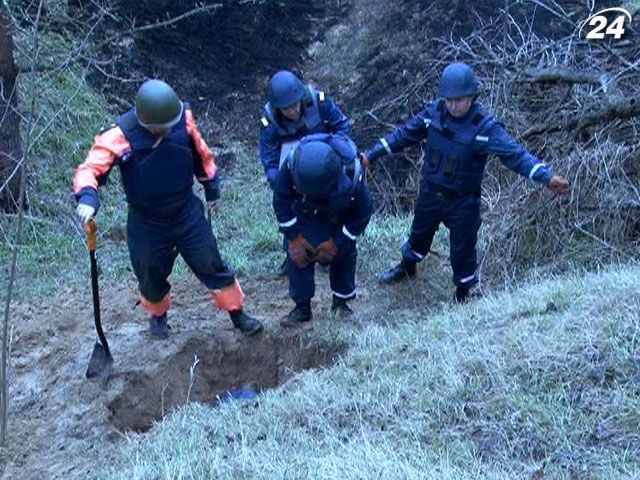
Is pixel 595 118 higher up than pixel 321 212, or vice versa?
pixel 595 118

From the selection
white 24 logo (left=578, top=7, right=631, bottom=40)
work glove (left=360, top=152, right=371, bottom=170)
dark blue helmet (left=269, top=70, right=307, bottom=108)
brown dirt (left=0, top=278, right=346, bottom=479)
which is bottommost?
brown dirt (left=0, top=278, right=346, bottom=479)

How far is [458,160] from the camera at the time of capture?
6762 mm

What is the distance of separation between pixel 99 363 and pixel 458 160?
269 centimetres

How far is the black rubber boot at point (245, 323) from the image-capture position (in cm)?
692

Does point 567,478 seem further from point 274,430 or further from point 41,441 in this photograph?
point 41,441

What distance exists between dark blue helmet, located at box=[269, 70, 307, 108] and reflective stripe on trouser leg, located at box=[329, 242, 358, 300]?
1.06m

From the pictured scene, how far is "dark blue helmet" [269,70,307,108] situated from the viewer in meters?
6.72

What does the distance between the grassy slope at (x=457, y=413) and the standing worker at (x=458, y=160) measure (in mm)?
1254

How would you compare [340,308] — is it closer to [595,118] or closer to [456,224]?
[456,224]

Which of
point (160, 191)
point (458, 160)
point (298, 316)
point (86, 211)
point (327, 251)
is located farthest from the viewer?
point (298, 316)

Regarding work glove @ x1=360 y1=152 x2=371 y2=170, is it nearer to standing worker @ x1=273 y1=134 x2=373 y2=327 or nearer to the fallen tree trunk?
standing worker @ x1=273 y1=134 x2=373 y2=327

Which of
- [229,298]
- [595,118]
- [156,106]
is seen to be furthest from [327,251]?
[595,118]

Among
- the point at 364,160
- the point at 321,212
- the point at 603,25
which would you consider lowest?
the point at 321,212

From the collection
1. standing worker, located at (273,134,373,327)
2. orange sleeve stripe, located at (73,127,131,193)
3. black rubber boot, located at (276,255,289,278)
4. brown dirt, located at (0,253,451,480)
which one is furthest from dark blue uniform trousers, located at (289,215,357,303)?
orange sleeve stripe, located at (73,127,131,193)
